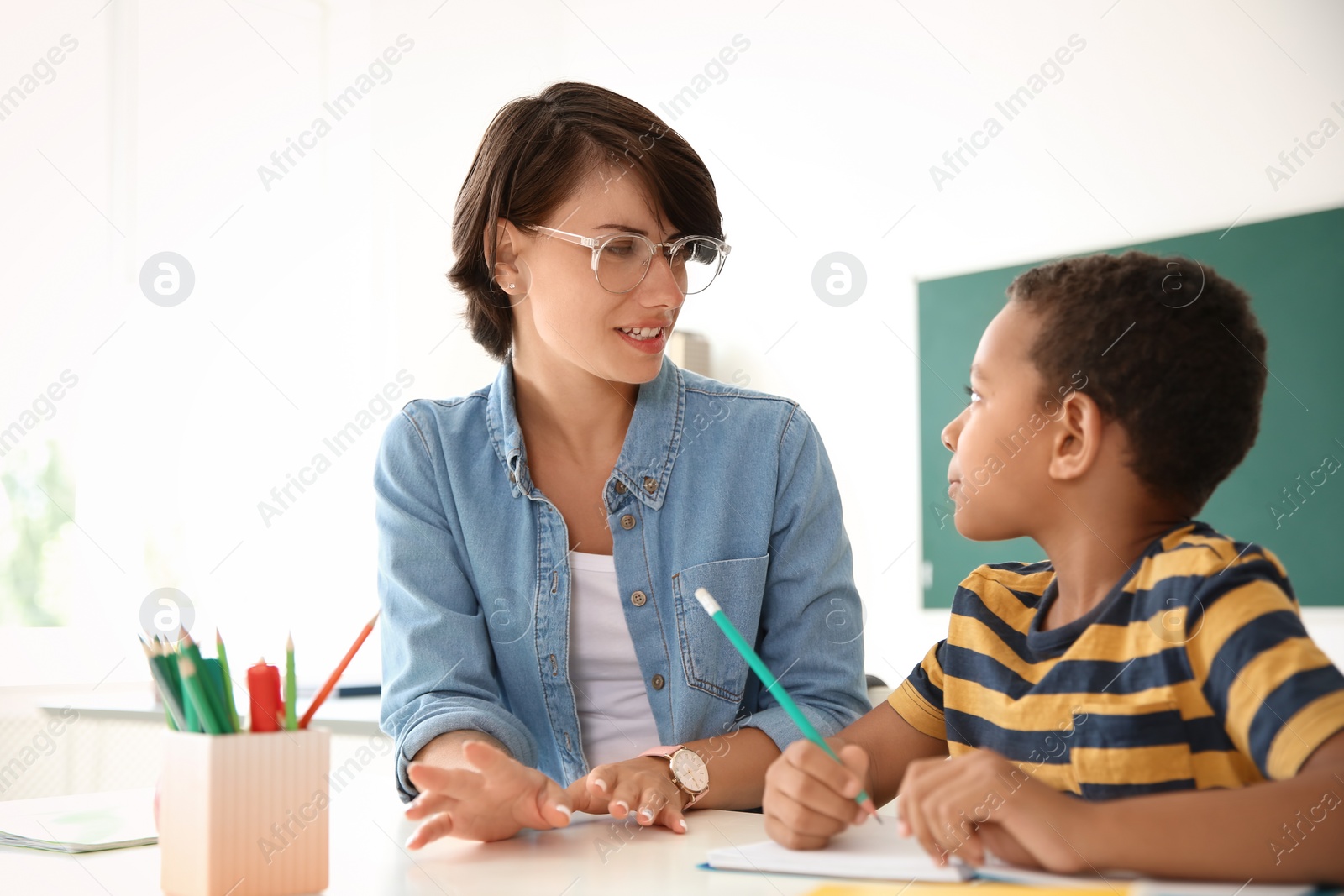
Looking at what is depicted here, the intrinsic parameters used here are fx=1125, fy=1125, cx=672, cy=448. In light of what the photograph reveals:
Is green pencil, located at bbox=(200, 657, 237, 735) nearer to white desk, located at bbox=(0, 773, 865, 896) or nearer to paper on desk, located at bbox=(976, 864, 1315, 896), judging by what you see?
white desk, located at bbox=(0, 773, 865, 896)

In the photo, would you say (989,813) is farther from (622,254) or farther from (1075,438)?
(622,254)

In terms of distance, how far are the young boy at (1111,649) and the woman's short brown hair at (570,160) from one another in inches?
19.3

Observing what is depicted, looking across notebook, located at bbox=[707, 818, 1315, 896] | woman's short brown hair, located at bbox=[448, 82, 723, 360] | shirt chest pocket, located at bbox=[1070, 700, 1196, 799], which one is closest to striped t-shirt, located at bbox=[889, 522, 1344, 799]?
shirt chest pocket, located at bbox=[1070, 700, 1196, 799]

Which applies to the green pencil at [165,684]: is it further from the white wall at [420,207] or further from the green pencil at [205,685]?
the white wall at [420,207]

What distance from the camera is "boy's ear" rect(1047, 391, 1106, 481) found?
0.97 metres

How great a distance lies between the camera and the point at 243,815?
2.48 feet

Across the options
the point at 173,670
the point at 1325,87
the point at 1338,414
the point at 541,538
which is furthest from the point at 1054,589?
the point at 1325,87

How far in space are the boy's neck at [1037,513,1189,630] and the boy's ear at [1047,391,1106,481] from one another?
0.15ft

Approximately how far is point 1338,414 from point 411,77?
3.07 metres

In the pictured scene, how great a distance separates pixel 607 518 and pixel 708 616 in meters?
0.18

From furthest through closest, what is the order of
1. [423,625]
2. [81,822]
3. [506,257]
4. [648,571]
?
[506,257] → [648,571] → [423,625] → [81,822]

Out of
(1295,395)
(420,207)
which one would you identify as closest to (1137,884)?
(1295,395)

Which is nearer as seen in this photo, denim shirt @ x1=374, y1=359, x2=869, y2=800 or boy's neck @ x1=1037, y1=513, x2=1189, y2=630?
boy's neck @ x1=1037, y1=513, x2=1189, y2=630

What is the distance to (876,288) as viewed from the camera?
390 centimetres
